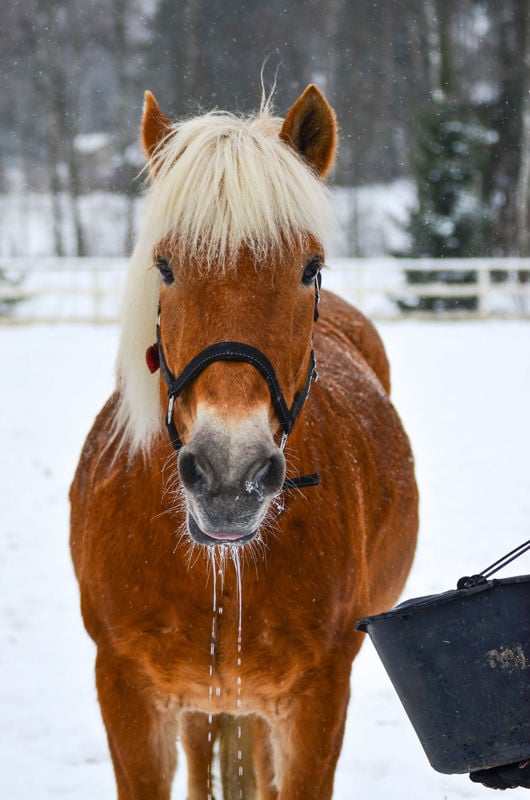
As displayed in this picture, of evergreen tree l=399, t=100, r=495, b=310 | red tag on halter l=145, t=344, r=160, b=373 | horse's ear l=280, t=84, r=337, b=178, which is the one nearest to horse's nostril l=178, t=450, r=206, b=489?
red tag on halter l=145, t=344, r=160, b=373

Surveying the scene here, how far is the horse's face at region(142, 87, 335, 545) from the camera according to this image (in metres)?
1.86

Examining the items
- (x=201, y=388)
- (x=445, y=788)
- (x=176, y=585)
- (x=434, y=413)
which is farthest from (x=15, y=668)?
(x=434, y=413)

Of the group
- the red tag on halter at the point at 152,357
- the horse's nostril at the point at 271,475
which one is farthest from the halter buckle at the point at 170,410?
the horse's nostril at the point at 271,475

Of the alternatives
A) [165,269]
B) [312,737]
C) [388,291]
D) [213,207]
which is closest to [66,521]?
[312,737]

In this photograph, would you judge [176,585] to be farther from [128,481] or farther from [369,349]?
[369,349]

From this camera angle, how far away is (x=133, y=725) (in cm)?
253

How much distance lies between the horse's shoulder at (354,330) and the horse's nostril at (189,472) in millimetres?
2288

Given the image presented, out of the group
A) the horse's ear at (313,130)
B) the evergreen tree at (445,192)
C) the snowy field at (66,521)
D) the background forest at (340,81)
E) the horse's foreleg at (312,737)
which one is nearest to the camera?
the horse's ear at (313,130)

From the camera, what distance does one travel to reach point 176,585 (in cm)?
244

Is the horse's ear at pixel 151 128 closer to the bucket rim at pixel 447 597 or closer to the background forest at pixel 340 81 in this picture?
the bucket rim at pixel 447 597

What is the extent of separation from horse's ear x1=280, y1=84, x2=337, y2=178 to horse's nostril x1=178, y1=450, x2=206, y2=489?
98cm

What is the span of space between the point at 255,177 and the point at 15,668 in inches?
133

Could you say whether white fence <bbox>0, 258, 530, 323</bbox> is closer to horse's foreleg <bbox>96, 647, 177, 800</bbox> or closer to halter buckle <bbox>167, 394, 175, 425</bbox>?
horse's foreleg <bbox>96, 647, 177, 800</bbox>

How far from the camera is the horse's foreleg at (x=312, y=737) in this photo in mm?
2508
